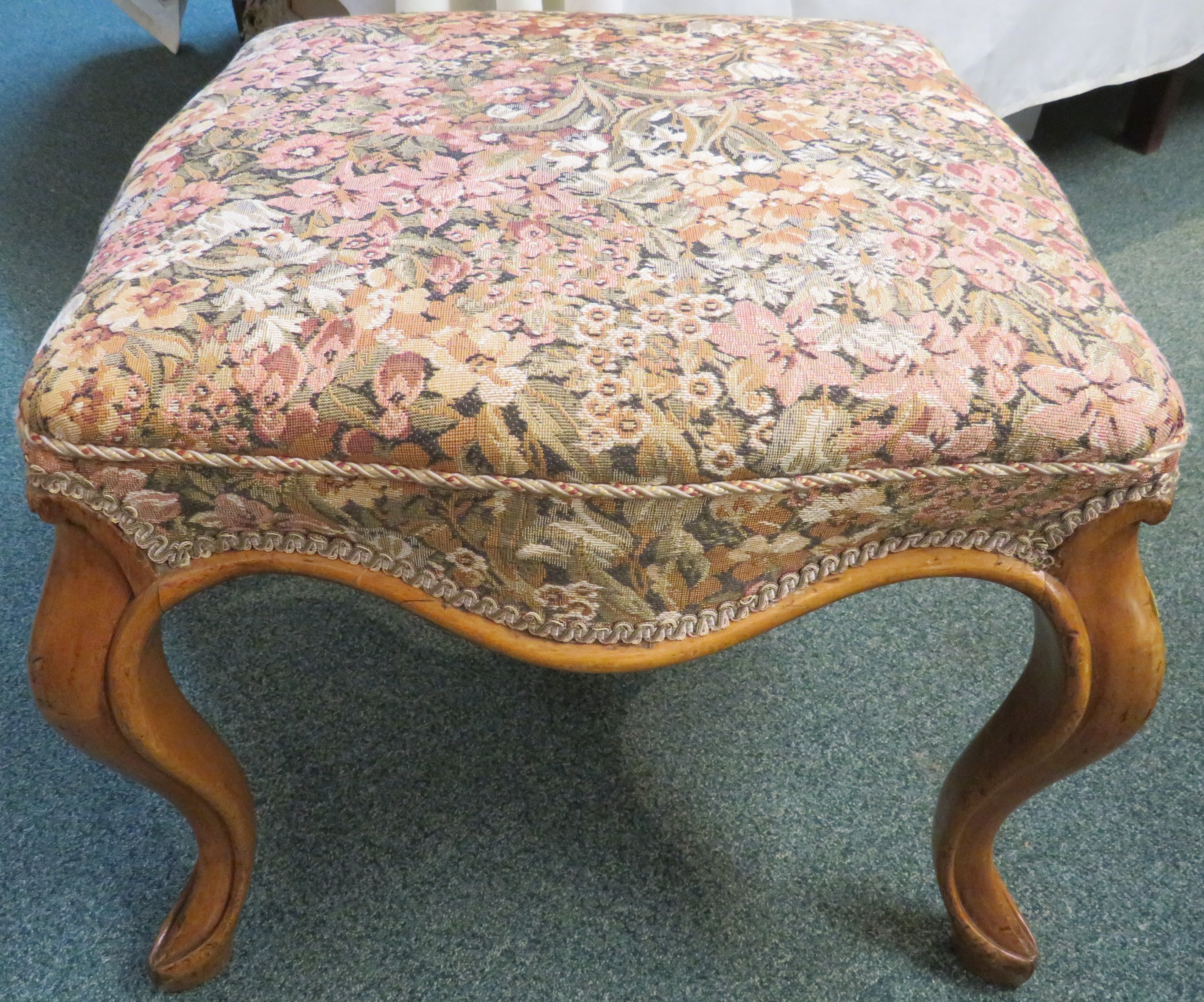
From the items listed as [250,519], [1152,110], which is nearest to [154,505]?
[250,519]

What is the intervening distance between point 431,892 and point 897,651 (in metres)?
0.44

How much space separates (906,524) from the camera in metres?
0.50

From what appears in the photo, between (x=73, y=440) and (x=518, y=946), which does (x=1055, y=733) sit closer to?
(x=518, y=946)

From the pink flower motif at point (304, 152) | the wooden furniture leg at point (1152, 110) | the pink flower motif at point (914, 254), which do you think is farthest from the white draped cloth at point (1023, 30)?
the pink flower motif at point (914, 254)

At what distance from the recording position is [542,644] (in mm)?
520

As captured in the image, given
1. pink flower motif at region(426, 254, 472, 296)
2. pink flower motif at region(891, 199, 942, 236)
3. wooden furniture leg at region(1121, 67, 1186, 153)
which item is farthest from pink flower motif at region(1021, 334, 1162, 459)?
wooden furniture leg at region(1121, 67, 1186, 153)

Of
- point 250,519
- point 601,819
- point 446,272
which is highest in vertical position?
point 446,272

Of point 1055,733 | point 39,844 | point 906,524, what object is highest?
point 906,524

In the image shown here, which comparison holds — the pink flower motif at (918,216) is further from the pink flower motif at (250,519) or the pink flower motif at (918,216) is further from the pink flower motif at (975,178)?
the pink flower motif at (250,519)

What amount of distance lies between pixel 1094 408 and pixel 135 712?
0.49 metres

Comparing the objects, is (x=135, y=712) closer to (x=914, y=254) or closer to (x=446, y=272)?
(x=446, y=272)

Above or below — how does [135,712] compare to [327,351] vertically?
below

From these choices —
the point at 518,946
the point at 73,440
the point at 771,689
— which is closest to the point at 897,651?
the point at 771,689

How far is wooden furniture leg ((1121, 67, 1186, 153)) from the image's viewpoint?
1.51 metres
